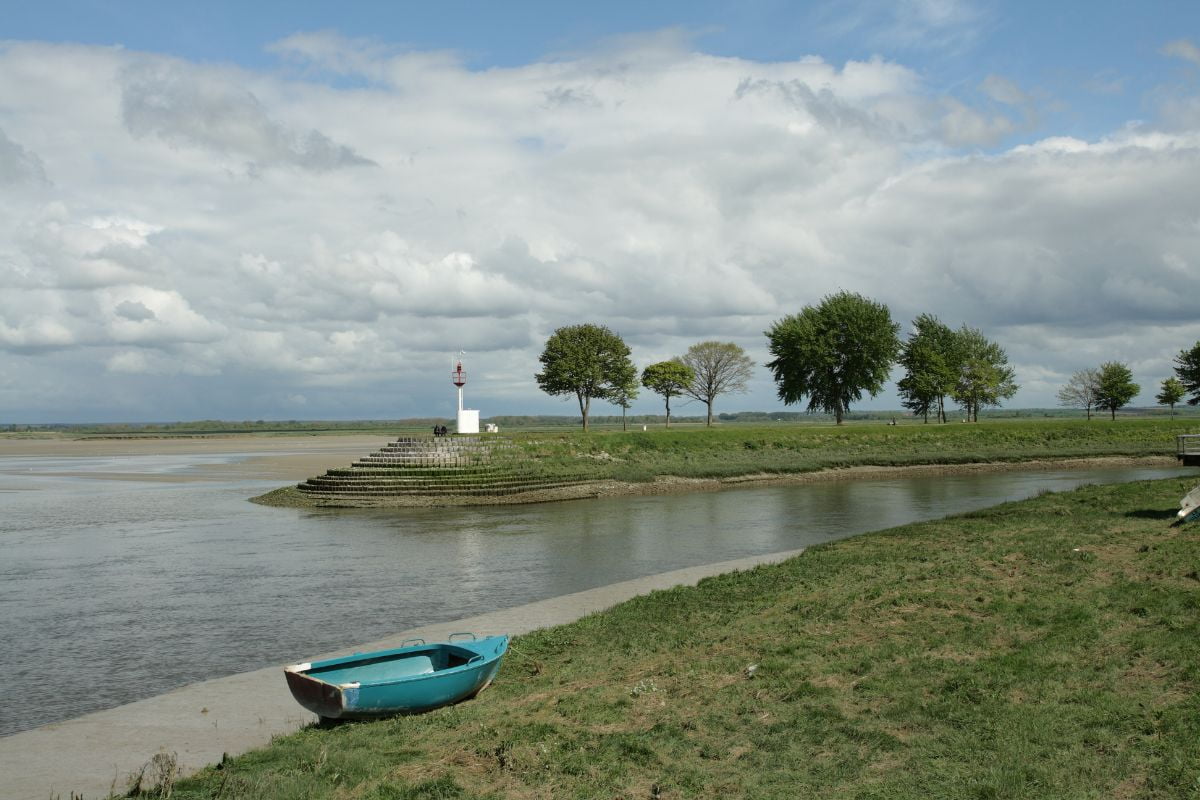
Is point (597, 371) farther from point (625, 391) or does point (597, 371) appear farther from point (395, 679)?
point (395, 679)

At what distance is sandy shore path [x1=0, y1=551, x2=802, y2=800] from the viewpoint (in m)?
10.2

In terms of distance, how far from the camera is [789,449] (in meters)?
64.9

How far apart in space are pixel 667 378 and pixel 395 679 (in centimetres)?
8145

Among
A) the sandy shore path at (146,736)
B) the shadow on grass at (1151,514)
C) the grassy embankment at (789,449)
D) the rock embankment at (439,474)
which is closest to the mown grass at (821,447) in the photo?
the grassy embankment at (789,449)

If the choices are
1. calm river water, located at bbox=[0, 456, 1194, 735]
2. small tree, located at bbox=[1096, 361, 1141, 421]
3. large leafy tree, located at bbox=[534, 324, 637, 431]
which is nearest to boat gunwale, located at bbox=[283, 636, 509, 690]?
calm river water, located at bbox=[0, 456, 1194, 735]

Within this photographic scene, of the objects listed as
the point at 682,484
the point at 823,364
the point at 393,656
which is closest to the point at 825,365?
the point at 823,364

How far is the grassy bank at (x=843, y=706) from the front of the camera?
8.34 meters

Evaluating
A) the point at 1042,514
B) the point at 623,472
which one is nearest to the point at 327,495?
the point at 623,472

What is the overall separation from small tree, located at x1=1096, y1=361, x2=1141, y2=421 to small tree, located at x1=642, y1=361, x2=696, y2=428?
157ft

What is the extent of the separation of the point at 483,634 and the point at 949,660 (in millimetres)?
8868

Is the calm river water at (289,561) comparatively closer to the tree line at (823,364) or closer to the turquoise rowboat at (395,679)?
the turquoise rowboat at (395,679)

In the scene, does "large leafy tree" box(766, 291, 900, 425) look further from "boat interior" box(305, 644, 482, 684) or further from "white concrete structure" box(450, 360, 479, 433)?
"boat interior" box(305, 644, 482, 684)

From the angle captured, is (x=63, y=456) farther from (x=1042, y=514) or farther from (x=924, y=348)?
(x=1042, y=514)

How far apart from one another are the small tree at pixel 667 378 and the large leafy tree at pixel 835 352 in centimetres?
1068
